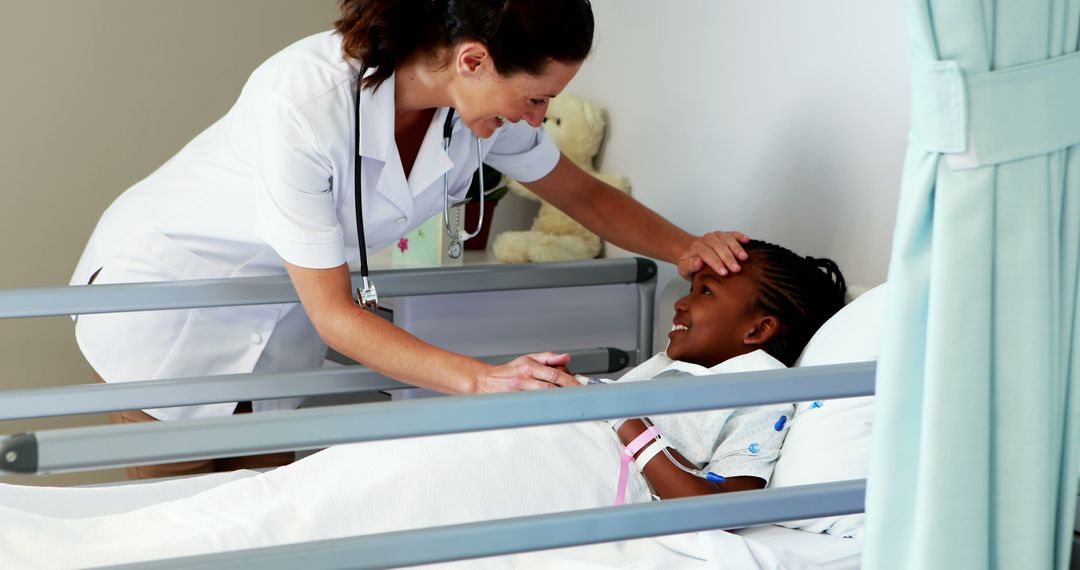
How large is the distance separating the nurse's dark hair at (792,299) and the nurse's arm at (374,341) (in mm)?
485

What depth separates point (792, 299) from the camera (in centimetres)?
172

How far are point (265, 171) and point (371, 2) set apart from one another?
0.88 ft

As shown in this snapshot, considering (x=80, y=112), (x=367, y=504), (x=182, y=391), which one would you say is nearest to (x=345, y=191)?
(x=182, y=391)

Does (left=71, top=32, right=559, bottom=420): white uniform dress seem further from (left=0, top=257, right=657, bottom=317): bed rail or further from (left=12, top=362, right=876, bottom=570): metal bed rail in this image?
(left=12, top=362, right=876, bottom=570): metal bed rail

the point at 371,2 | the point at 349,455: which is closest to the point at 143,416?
the point at 349,455

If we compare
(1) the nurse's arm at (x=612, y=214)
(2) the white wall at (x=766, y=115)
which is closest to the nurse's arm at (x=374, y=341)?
(1) the nurse's arm at (x=612, y=214)

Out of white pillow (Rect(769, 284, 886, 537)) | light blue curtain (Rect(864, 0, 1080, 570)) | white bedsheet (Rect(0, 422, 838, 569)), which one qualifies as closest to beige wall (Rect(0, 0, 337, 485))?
white bedsheet (Rect(0, 422, 838, 569))

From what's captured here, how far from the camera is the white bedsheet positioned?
128 cm

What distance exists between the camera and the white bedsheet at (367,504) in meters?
1.28

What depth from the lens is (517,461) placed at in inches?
57.9

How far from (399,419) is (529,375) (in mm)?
454

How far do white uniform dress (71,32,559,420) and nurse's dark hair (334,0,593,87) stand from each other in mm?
58

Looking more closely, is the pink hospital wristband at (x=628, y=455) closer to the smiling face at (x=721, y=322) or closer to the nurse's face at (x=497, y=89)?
the smiling face at (x=721, y=322)

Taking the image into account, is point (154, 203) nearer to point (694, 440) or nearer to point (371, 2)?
point (371, 2)
